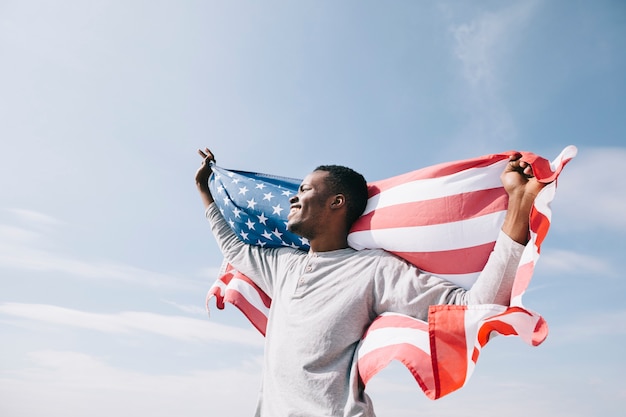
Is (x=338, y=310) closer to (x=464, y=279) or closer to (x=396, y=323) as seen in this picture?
(x=396, y=323)

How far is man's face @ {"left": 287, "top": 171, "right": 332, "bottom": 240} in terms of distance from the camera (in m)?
4.29

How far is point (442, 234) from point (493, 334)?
A: 2.74 ft

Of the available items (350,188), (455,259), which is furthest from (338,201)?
(455,259)

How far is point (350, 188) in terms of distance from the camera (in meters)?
4.43

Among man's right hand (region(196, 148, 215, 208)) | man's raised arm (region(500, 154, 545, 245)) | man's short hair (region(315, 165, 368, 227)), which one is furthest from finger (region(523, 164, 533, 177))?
man's right hand (region(196, 148, 215, 208))

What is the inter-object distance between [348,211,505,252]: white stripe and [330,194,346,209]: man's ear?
1.21 feet

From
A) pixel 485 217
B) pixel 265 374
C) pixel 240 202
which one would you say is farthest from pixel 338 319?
pixel 240 202

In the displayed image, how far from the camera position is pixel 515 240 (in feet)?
10.6

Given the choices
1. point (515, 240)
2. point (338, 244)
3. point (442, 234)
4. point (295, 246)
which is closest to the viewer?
point (515, 240)

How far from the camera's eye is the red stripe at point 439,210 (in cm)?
360

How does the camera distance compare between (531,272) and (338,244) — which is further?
(338,244)

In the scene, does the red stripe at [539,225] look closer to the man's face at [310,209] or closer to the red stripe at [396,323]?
the red stripe at [396,323]

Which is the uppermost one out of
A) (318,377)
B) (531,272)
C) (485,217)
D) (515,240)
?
(485,217)

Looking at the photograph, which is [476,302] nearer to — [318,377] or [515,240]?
[515,240]
